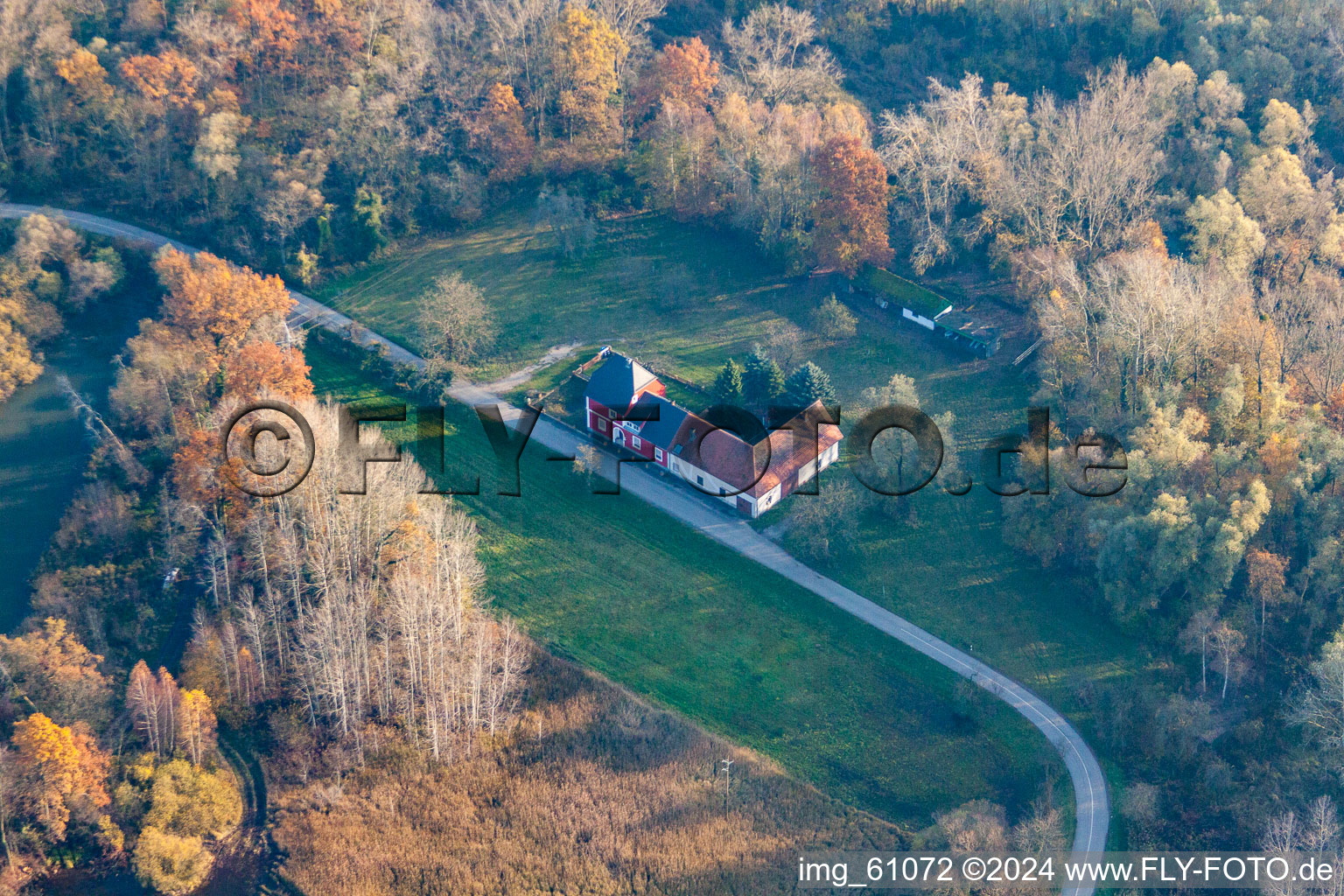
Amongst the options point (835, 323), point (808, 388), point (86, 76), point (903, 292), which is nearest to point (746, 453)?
point (808, 388)

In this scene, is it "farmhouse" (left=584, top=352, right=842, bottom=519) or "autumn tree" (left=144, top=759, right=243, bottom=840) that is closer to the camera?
"autumn tree" (left=144, top=759, right=243, bottom=840)

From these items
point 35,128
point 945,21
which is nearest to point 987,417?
point 945,21

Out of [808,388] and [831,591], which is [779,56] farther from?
[831,591]

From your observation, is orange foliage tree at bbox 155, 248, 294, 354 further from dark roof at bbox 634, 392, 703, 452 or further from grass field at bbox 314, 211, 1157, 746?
dark roof at bbox 634, 392, 703, 452

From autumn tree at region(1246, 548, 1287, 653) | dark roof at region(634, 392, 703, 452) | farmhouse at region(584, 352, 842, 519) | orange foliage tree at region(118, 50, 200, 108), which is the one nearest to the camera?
autumn tree at region(1246, 548, 1287, 653)

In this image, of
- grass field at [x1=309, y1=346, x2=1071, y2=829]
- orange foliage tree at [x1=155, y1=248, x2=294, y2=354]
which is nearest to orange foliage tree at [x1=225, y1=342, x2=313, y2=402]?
orange foliage tree at [x1=155, y1=248, x2=294, y2=354]
